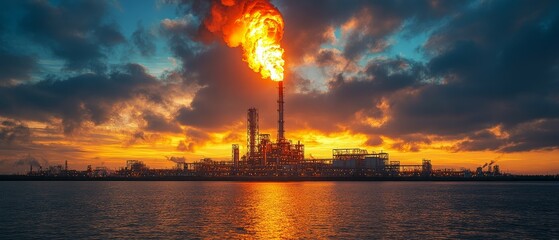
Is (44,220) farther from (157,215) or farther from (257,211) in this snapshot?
(257,211)

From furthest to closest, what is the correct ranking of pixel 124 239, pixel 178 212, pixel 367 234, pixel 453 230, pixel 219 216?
1. pixel 178 212
2. pixel 219 216
3. pixel 453 230
4. pixel 367 234
5. pixel 124 239

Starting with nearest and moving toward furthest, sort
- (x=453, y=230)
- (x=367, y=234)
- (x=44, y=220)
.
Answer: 1. (x=367, y=234)
2. (x=453, y=230)
3. (x=44, y=220)

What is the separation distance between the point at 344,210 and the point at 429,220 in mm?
22342

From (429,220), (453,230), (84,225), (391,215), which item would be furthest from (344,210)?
(84,225)

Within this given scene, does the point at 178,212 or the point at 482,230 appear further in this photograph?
the point at 178,212

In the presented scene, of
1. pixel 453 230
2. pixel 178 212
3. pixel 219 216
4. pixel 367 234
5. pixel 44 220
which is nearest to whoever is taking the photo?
pixel 367 234

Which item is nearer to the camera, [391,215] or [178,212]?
[391,215]

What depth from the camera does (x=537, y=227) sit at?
7675cm

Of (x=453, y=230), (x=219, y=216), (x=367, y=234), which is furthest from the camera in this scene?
(x=219, y=216)

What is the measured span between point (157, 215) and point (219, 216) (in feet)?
39.5

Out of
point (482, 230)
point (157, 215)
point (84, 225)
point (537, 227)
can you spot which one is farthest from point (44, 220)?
point (537, 227)

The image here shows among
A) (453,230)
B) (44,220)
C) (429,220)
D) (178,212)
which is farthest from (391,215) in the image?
(44,220)

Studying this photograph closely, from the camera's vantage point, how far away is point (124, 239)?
62750mm

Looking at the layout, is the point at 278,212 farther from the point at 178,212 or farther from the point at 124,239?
the point at 124,239
